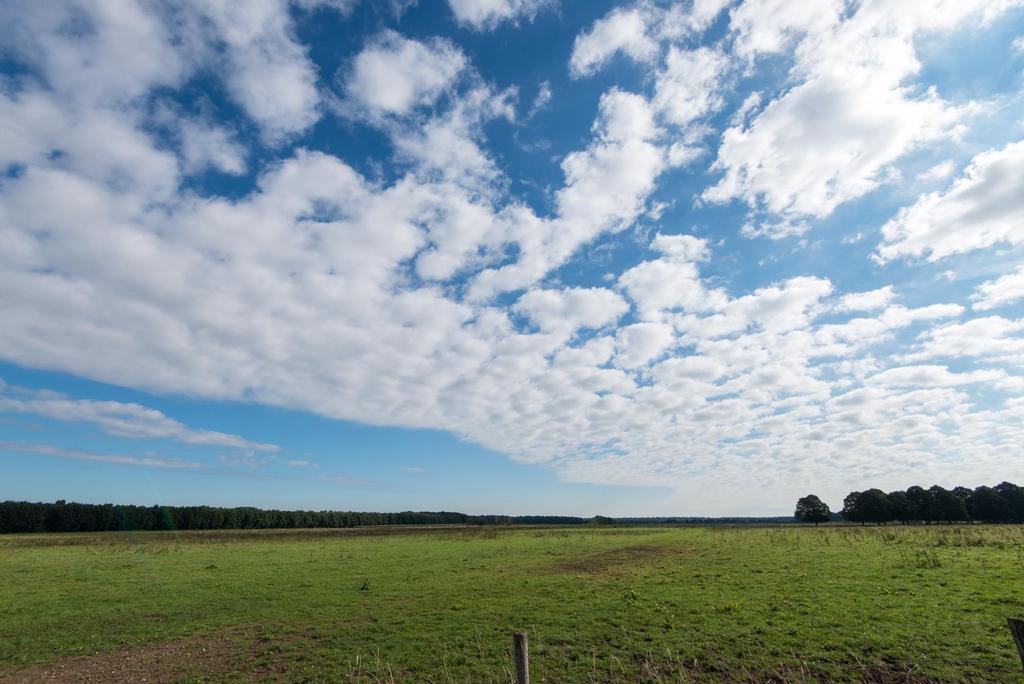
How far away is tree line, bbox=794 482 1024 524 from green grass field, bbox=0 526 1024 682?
12777 centimetres

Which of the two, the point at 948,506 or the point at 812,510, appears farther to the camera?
the point at 812,510

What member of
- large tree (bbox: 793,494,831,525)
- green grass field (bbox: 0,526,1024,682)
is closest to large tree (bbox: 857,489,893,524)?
large tree (bbox: 793,494,831,525)

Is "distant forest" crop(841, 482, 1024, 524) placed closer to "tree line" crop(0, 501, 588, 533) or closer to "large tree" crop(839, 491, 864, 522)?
"large tree" crop(839, 491, 864, 522)

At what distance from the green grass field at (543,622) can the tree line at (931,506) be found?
128 m

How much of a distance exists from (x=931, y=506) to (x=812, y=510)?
2678 cm

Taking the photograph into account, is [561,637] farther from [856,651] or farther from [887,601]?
[887,601]

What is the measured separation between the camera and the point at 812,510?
468 ft

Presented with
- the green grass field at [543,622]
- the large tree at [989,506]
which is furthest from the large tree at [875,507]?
the green grass field at [543,622]

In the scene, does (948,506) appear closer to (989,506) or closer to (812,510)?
(989,506)

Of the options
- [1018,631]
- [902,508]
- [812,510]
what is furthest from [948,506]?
[1018,631]

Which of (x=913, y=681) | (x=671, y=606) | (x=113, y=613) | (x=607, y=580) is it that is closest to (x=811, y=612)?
(x=671, y=606)

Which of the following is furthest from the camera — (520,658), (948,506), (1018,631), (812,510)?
(812,510)

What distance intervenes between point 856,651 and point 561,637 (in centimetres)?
781

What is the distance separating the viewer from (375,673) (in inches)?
521
